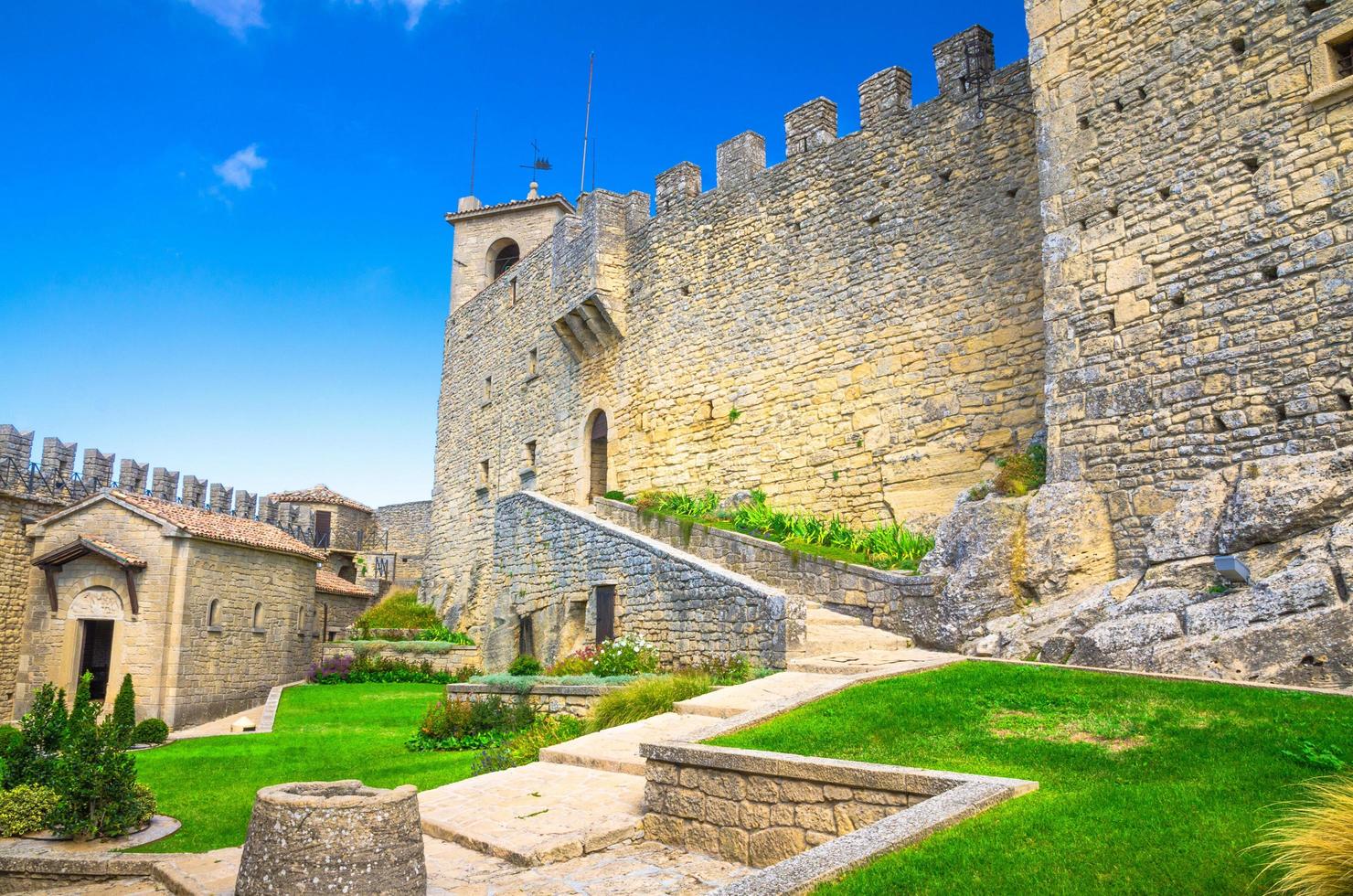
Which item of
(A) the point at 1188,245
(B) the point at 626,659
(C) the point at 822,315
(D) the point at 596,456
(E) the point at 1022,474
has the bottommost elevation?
(B) the point at 626,659

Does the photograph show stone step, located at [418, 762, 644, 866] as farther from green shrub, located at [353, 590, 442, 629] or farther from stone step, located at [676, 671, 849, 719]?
green shrub, located at [353, 590, 442, 629]

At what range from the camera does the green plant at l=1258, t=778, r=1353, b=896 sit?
3.14 meters

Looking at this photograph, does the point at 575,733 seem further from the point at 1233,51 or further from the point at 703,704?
the point at 1233,51

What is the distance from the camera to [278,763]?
35.5ft

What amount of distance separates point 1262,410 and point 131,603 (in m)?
18.3

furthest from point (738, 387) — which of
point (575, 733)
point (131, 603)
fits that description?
point (131, 603)

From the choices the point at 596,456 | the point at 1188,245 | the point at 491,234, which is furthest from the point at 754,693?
the point at 491,234

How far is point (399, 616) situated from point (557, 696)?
18.5 metres

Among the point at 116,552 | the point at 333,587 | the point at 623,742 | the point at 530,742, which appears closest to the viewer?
the point at 623,742

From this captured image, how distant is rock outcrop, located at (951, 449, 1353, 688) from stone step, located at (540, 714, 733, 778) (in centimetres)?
339

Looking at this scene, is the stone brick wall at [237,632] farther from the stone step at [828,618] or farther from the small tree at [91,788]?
the stone step at [828,618]

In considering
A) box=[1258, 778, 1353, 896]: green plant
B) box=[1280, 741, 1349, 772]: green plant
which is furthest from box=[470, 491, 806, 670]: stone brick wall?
box=[1258, 778, 1353, 896]: green plant

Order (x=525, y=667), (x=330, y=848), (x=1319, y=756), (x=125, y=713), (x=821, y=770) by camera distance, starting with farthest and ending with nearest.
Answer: (x=525, y=667) < (x=125, y=713) < (x=821, y=770) < (x=1319, y=756) < (x=330, y=848)

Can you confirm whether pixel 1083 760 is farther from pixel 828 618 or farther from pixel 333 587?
pixel 333 587
